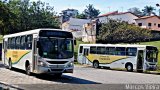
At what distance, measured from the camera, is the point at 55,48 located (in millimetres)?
18219

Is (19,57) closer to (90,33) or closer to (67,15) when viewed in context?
(90,33)

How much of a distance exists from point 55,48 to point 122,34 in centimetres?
4384

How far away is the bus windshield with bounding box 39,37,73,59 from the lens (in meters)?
18.0

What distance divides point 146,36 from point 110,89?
47350 millimetres

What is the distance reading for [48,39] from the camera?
18344mm

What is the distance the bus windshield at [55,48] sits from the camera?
18000mm

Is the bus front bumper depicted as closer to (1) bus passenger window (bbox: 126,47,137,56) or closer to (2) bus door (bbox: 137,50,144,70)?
(2) bus door (bbox: 137,50,144,70)

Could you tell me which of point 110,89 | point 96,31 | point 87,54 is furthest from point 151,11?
point 110,89

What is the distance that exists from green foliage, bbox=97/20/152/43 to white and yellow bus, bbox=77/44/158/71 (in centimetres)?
2196

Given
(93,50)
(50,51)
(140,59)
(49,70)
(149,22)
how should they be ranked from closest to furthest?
(49,70), (50,51), (140,59), (93,50), (149,22)

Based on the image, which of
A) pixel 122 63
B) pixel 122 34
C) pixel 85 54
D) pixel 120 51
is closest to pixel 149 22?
pixel 122 34

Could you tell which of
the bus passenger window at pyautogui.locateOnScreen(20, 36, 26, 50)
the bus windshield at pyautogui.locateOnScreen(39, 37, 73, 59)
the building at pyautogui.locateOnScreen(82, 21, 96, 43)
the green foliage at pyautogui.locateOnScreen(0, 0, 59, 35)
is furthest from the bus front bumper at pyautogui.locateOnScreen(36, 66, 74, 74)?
the building at pyautogui.locateOnScreen(82, 21, 96, 43)

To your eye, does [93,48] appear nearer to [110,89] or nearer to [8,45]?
[8,45]

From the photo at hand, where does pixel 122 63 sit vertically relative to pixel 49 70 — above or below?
below
